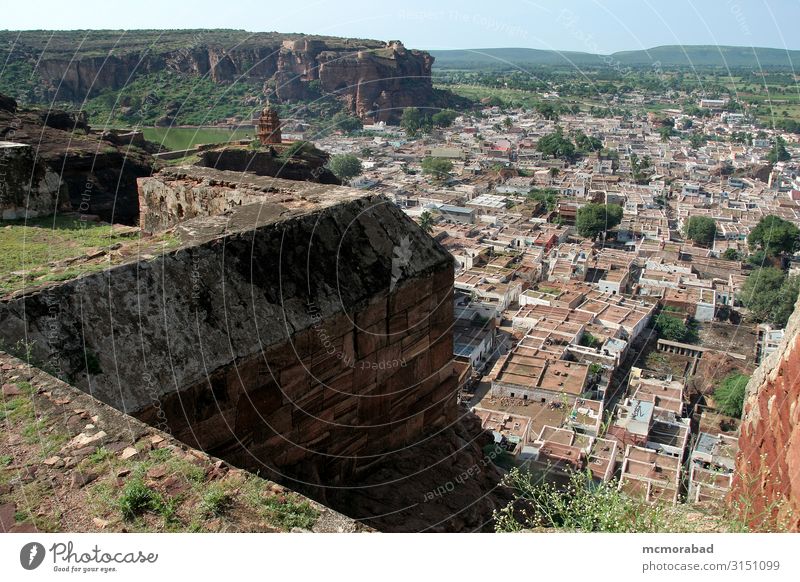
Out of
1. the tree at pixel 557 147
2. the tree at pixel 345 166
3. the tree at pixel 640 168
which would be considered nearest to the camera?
the tree at pixel 345 166

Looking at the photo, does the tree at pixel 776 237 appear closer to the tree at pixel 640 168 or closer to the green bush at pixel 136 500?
the tree at pixel 640 168

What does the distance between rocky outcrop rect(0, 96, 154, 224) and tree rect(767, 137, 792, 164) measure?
6618cm

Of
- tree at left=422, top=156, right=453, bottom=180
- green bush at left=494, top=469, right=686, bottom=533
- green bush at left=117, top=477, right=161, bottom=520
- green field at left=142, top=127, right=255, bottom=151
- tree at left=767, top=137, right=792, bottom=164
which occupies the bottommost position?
tree at left=422, top=156, right=453, bottom=180

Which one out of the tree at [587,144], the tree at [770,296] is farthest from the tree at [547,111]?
the tree at [770,296]

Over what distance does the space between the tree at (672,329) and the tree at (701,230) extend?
15277 millimetres

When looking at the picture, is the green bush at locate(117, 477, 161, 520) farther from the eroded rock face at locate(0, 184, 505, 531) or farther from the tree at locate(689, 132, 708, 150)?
the tree at locate(689, 132, 708, 150)

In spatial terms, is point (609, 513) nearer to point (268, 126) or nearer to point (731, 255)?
point (268, 126)

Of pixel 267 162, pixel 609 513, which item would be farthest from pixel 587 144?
pixel 609 513

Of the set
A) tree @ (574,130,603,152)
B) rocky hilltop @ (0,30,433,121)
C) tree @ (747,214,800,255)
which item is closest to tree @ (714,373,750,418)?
tree @ (747,214,800,255)

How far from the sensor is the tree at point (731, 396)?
79.4 feet

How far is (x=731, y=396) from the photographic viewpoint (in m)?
24.5

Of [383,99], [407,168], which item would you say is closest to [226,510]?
[407,168]

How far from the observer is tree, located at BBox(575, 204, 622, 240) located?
4616cm

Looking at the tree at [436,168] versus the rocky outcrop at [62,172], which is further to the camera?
the tree at [436,168]
